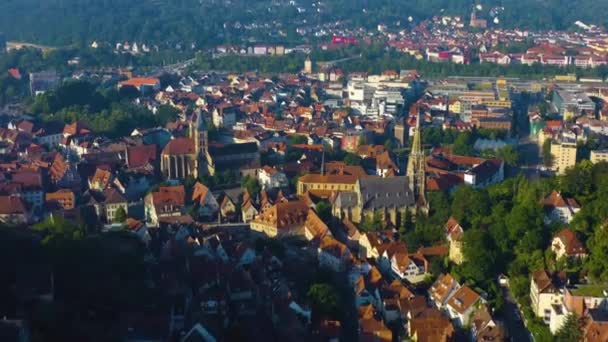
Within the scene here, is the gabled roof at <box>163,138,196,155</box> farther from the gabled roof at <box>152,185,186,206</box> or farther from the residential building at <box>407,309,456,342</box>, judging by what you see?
the residential building at <box>407,309,456,342</box>

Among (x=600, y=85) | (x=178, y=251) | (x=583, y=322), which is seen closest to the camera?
(x=583, y=322)

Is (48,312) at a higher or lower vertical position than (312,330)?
higher

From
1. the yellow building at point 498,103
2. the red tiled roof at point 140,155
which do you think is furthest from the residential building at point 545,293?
the yellow building at point 498,103

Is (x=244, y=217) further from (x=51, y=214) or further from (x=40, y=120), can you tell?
(x=40, y=120)

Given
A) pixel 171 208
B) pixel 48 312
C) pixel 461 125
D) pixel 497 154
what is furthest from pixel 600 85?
pixel 48 312

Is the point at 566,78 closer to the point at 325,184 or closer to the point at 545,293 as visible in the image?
the point at 325,184

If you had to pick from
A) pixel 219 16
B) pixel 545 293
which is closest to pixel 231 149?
pixel 545 293

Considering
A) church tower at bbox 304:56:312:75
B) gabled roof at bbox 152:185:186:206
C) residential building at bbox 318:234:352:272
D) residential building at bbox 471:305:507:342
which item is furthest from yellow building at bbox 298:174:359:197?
church tower at bbox 304:56:312:75
